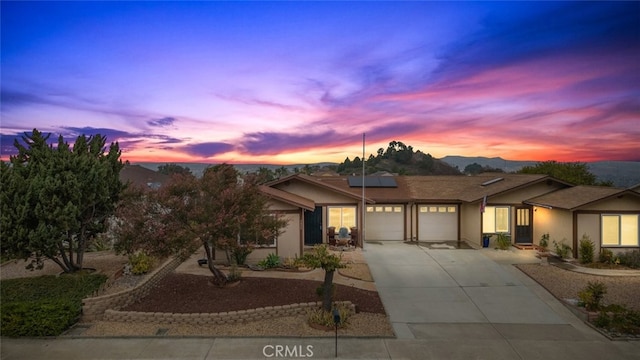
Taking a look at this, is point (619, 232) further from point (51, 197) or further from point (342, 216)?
point (51, 197)

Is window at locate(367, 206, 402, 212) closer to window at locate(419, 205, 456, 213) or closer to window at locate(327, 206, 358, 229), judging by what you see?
window at locate(419, 205, 456, 213)

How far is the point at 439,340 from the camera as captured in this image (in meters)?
9.84

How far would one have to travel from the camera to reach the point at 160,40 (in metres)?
16.1

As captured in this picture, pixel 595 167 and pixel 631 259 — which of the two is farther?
pixel 595 167

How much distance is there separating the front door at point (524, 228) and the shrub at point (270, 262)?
13542 mm

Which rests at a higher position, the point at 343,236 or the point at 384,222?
the point at 384,222

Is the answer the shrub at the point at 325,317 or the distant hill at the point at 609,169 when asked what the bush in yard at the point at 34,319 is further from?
the distant hill at the point at 609,169

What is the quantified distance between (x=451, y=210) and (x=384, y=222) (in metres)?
4.17

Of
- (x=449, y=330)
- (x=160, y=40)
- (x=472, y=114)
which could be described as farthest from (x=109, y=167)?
(x=472, y=114)

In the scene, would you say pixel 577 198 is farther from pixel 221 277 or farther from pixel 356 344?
pixel 221 277

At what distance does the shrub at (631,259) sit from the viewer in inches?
658

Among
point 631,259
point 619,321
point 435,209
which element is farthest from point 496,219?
point 619,321

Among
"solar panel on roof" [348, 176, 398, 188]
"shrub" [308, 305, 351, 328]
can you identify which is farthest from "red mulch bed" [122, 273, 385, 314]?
"solar panel on roof" [348, 176, 398, 188]

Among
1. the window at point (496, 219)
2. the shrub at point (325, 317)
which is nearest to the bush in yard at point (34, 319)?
the shrub at point (325, 317)
